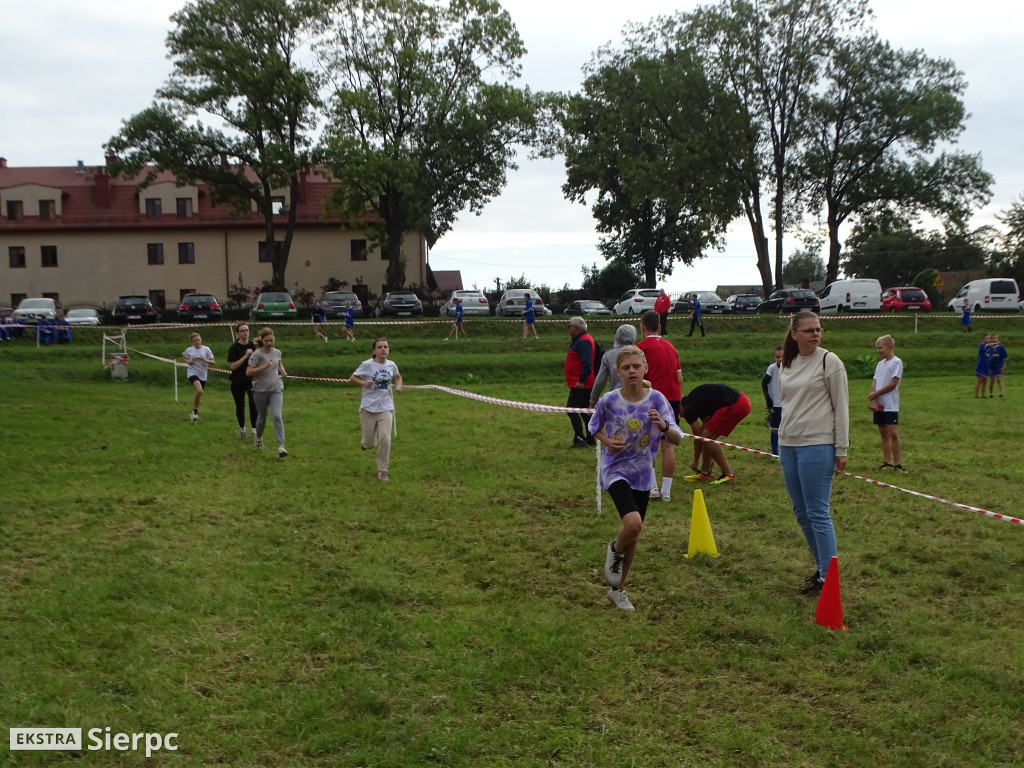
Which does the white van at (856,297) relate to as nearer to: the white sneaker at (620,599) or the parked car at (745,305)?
the parked car at (745,305)

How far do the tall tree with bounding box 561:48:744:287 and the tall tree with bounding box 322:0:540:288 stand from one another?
185 inches

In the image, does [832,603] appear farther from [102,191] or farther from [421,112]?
[102,191]

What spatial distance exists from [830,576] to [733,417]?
4.79 m

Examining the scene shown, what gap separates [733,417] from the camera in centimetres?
1068

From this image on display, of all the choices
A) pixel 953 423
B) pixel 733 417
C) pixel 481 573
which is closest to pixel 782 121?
pixel 953 423

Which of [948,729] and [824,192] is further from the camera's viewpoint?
[824,192]

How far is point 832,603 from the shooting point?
19.6ft

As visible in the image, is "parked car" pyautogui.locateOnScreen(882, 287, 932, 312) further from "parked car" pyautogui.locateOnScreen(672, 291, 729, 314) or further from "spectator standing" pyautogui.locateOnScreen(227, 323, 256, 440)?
"spectator standing" pyautogui.locateOnScreen(227, 323, 256, 440)

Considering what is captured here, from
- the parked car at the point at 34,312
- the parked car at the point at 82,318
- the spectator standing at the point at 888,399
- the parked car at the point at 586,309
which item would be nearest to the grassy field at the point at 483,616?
the spectator standing at the point at 888,399

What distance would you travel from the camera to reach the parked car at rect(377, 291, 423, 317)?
42125mm

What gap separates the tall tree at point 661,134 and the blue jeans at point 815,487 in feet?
145

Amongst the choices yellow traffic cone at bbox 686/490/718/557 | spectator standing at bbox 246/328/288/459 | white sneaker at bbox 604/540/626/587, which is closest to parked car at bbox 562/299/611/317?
spectator standing at bbox 246/328/288/459

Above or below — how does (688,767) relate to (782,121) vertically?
below

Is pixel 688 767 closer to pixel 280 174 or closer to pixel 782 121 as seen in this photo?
pixel 280 174
